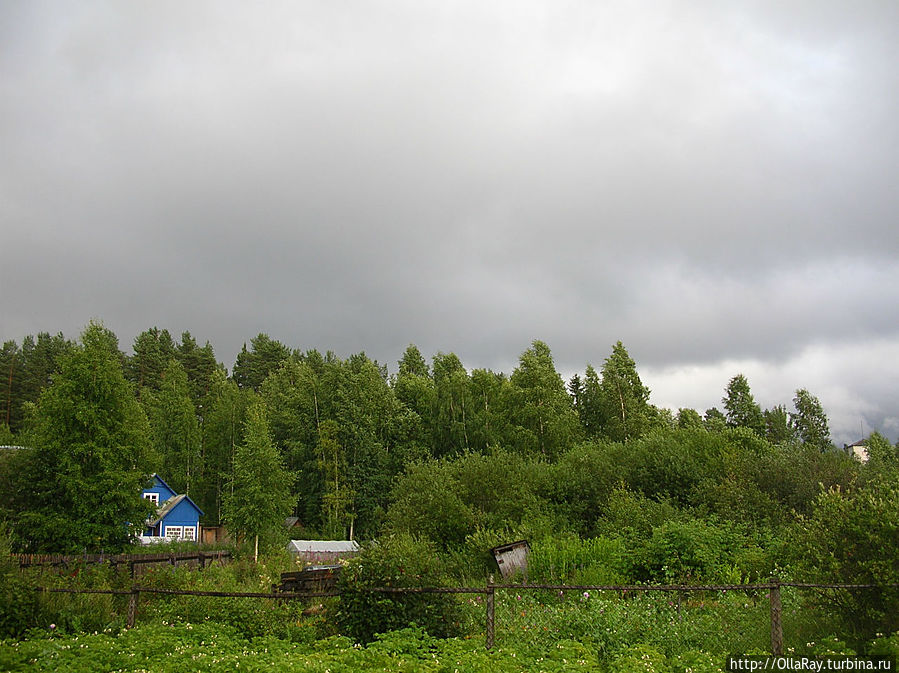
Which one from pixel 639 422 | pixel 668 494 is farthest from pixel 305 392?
pixel 668 494

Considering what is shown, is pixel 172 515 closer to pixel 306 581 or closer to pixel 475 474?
pixel 475 474

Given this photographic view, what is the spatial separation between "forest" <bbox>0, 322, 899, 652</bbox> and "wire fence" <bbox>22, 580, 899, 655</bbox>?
3.58 ft

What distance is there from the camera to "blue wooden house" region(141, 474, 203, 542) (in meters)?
47.8

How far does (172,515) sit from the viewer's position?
48.3 metres

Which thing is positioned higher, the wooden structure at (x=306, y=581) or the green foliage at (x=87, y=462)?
the green foliage at (x=87, y=462)

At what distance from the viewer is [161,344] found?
284 ft

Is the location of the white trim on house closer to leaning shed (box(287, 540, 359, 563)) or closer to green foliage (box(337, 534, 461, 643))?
leaning shed (box(287, 540, 359, 563))

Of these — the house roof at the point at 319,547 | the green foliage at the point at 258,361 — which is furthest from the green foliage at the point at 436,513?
the green foliage at the point at 258,361

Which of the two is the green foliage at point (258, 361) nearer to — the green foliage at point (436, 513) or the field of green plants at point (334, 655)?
the green foliage at point (436, 513)

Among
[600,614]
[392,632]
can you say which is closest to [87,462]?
[392,632]

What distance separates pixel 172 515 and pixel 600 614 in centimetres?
4581

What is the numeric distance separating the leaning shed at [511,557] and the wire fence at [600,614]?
7977 millimetres

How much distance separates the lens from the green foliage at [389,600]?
9.63 meters

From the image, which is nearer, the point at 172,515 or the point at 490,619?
the point at 490,619
